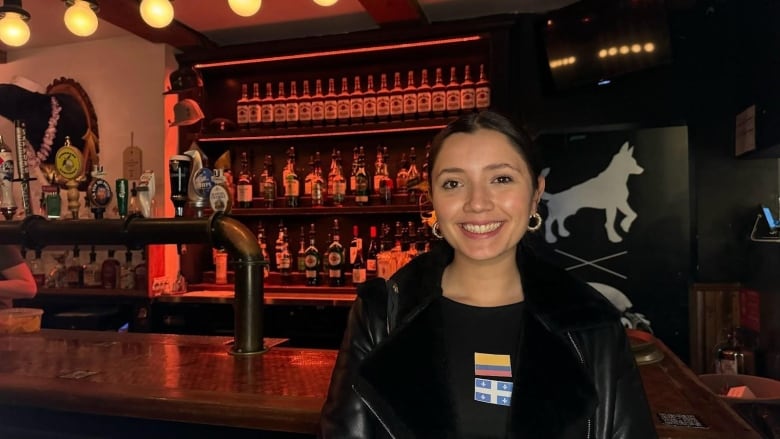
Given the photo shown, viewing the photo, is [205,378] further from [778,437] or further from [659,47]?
[659,47]

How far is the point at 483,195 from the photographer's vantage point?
1.05 meters

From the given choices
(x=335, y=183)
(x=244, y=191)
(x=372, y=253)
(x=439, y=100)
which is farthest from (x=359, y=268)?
(x=439, y=100)

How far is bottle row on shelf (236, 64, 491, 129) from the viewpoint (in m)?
3.24

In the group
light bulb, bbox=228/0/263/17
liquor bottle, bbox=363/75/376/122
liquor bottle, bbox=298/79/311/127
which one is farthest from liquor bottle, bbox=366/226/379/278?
light bulb, bbox=228/0/263/17

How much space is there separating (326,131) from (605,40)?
5.32ft

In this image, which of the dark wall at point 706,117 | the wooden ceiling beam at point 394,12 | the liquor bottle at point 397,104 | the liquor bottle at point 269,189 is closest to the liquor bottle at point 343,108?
the liquor bottle at point 397,104

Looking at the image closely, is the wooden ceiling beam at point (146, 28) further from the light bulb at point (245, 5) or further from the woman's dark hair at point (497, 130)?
the woman's dark hair at point (497, 130)

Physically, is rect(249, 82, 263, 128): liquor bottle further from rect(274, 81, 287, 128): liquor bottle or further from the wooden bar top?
the wooden bar top

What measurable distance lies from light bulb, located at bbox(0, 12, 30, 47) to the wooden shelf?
1.19 meters

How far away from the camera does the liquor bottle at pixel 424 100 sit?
3.29 m

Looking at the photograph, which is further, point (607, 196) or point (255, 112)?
point (255, 112)

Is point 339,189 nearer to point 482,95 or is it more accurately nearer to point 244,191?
point 244,191

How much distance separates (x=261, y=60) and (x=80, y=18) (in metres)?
1.23

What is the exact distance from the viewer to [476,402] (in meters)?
0.99
